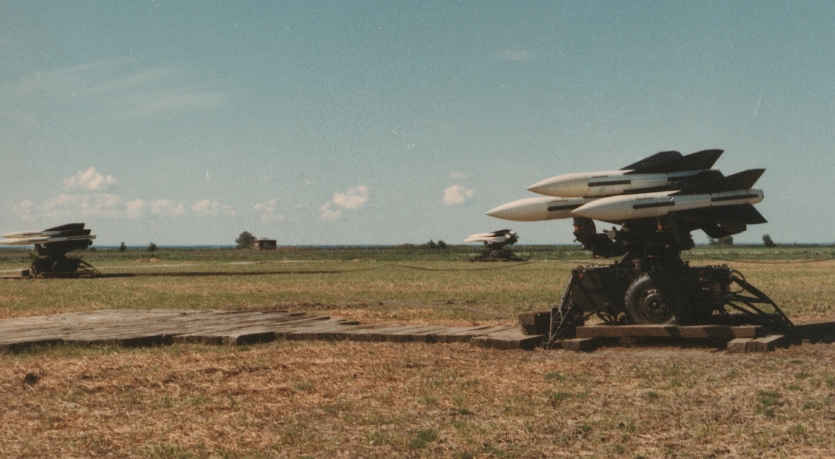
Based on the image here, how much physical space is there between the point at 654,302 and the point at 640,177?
84.2 inches

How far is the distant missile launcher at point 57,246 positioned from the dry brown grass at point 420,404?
30.4 m

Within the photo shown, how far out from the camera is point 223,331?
39.9ft

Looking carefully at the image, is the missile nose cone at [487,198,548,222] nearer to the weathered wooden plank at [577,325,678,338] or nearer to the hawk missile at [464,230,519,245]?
the weathered wooden plank at [577,325,678,338]

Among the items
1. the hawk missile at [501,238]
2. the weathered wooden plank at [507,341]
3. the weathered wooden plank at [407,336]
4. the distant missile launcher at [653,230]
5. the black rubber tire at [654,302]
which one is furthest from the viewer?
the hawk missile at [501,238]

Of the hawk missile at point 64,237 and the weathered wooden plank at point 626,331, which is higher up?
the hawk missile at point 64,237

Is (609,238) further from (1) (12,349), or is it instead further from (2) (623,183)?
(1) (12,349)

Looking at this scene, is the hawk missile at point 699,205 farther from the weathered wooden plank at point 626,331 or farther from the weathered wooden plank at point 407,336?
the weathered wooden plank at point 407,336

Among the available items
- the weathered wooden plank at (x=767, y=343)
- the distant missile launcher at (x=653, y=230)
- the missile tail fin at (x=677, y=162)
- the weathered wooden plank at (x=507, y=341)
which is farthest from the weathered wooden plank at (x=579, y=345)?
the missile tail fin at (x=677, y=162)

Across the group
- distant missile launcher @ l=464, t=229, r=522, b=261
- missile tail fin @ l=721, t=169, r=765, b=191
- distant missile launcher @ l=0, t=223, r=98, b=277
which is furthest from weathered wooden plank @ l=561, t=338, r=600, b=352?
distant missile launcher @ l=464, t=229, r=522, b=261

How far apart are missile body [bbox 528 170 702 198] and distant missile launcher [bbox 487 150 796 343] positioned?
16 mm

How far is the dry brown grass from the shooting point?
18.4 ft

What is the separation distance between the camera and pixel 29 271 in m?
38.9

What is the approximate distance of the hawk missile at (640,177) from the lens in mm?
11969

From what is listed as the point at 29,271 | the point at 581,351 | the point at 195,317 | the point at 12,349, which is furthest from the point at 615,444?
the point at 29,271
